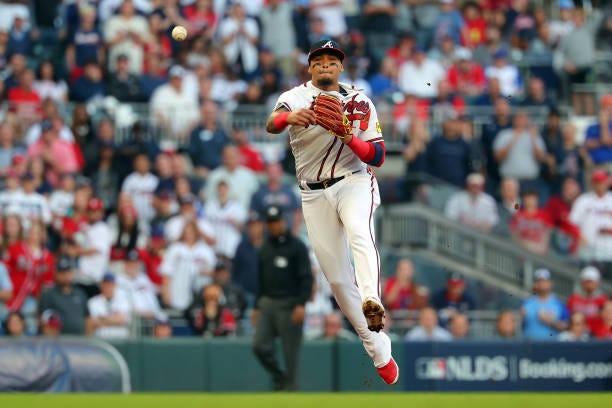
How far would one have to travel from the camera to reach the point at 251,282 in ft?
53.0

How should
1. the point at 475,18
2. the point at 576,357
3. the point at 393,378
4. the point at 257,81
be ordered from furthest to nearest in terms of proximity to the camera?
the point at 475,18
the point at 257,81
the point at 576,357
the point at 393,378

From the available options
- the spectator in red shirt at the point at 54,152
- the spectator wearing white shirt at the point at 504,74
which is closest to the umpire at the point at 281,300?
the spectator in red shirt at the point at 54,152

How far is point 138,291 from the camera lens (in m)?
15.9

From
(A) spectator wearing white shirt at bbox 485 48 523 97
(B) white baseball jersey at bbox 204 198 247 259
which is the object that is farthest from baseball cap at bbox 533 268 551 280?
(A) spectator wearing white shirt at bbox 485 48 523 97

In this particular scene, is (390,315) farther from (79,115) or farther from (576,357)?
(79,115)

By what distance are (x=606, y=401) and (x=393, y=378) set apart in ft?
5.93

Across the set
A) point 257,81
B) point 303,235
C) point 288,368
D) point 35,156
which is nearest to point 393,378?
point 288,368

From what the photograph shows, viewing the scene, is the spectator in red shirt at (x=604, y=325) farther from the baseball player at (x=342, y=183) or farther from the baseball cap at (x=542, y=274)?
the baseball player at (x=342, y=183)

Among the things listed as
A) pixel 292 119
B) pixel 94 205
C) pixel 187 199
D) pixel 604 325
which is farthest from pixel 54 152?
pixel 292 119

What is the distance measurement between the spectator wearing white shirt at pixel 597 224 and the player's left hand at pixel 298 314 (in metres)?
4.64

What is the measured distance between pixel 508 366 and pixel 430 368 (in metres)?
0.82

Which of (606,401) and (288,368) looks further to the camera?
(288,368)

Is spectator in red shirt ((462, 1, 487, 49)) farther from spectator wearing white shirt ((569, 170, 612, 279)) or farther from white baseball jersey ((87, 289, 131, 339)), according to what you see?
white baseball jersey ((87, 289, 131, 339))

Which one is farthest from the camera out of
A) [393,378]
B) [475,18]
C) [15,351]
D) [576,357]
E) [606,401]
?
[475,18]
